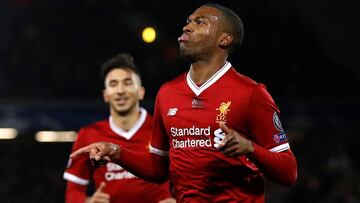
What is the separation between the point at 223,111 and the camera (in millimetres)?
3158

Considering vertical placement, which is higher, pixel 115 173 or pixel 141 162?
pixel 141 162

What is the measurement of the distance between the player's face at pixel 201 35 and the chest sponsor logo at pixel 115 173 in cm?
154

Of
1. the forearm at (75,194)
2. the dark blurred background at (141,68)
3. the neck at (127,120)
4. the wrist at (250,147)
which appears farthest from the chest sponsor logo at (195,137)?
the dark blurred background at (141,68)

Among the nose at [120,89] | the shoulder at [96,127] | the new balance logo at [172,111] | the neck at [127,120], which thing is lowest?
the shoulder at [96,127]

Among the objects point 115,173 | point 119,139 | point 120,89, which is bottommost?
point 115,173

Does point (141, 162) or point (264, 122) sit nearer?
point (264, 122)

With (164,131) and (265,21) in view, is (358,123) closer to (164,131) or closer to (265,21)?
(265,21)

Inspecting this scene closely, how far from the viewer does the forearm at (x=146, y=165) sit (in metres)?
3.43

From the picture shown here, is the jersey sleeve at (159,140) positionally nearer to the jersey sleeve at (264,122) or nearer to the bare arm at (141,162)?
the bare arm at (141,162)

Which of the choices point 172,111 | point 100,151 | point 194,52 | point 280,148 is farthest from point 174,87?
point 280,148

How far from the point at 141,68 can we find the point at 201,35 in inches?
234

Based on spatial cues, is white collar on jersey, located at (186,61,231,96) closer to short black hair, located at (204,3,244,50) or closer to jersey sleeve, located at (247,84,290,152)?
short black hair, located at (204,3,244,50)

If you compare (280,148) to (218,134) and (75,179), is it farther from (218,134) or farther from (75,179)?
(75,179)

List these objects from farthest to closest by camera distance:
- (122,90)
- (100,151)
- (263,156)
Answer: (122,90)
(100,151)
(263,156)
